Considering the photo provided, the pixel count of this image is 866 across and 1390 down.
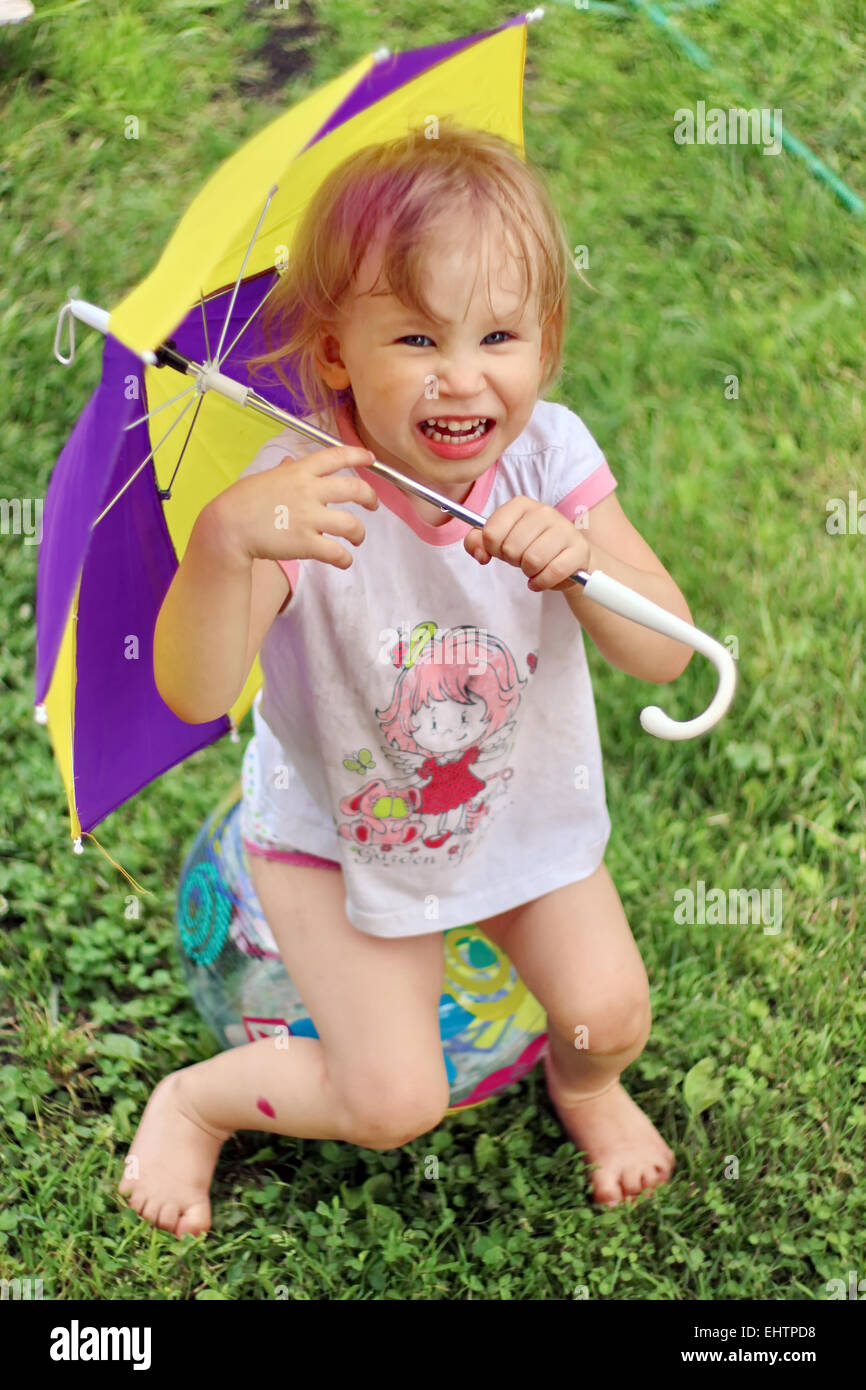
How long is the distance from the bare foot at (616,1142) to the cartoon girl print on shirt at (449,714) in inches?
22.5

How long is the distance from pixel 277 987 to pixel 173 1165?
0.30 m

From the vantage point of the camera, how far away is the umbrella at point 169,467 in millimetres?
1654

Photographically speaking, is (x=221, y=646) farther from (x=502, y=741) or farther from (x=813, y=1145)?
(x=813, y=1145)

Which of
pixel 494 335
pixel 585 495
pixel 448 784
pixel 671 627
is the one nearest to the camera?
pixel 671 627

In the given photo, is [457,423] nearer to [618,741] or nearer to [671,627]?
[671,627]

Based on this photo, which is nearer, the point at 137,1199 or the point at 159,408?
the point at 159,408

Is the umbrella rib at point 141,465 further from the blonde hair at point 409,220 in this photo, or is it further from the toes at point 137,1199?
the toes at point 137,1199

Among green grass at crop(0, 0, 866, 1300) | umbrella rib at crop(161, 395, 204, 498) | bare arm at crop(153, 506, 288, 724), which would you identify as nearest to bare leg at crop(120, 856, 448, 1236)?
green grass at crop(0, 0, 866, 1300)

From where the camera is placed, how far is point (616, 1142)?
7.80ft

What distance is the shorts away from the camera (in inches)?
87.5

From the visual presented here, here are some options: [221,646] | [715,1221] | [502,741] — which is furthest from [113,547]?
[715,1221]

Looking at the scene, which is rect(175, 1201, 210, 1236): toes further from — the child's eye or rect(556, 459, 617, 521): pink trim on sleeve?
the child's eye

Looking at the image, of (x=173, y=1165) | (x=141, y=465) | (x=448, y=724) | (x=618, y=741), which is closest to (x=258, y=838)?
(x=448, y=724)

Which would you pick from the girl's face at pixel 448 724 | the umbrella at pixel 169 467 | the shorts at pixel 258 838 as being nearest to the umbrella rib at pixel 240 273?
the umbrella at pixel 169 467
